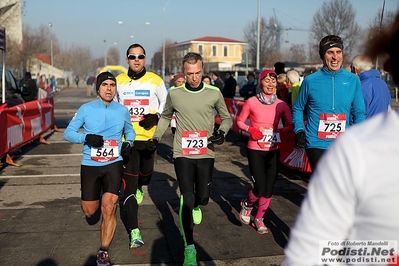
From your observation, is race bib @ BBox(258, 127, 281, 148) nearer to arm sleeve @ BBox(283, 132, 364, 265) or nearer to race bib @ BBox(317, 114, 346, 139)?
race bib @ BBox(317, 114, 346, 139)

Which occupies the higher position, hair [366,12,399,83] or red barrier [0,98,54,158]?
hair [366,12,399,83]

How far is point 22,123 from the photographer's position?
450 inches

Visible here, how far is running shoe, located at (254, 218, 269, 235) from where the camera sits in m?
5.81

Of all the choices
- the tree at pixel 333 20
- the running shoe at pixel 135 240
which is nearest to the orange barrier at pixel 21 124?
the running shoe at pixel 135 240

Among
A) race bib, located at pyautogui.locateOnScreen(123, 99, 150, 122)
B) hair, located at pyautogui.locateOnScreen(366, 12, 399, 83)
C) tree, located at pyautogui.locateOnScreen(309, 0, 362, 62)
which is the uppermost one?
tree, located at pyautogui.locateOnScreen(309, 0, 362, 62)

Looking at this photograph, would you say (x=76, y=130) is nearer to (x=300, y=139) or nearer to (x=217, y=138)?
(x=217, y=138)

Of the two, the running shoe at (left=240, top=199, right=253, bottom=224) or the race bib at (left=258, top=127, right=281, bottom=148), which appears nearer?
the race bib at (left=258, top=127, right=281, bottom=148)

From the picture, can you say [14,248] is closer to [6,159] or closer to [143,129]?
[143,129]

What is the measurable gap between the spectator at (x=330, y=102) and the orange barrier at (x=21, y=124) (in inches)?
256

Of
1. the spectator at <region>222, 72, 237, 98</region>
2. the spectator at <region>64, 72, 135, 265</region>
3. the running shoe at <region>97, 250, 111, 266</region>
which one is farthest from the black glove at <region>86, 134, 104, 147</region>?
the spectator at <region>222, 72, 237, 98</region>

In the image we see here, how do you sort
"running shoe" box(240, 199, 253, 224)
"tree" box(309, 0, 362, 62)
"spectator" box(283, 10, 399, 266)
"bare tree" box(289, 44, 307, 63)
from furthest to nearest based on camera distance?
"bare tree" box(289, 44, 307, 63), "tree" box(309, 0, 362, 62), "running shoe" box(240, 199, 253, 224), "spectator" box(283, 10, 399, 266)

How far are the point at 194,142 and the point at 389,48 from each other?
3.86m

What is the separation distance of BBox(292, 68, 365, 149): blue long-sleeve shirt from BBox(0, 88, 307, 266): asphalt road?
1.31m

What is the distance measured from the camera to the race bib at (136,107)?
19.5 ft
